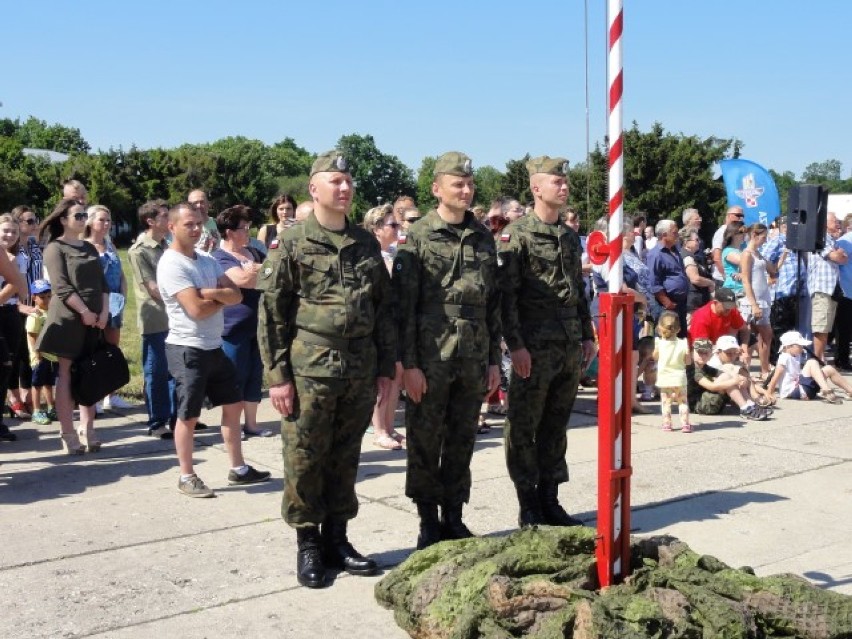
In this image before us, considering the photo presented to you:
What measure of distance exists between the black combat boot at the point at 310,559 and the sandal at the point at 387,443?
3.00 meters

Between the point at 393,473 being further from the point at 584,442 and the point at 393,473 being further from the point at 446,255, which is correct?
the point at 446,255

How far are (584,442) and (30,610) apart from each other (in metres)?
4.82

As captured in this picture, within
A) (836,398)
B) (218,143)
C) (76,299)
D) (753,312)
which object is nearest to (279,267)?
(76,299)

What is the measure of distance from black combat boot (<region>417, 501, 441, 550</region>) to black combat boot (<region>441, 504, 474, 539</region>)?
5 cm

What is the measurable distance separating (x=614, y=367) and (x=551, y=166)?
180 cm

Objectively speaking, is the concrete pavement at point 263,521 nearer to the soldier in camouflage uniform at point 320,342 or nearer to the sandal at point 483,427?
the sandal at point 483,427

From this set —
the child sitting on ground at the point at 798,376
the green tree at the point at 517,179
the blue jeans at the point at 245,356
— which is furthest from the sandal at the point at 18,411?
the green tree at the point at 517,179

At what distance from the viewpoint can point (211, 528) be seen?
18.8 feet

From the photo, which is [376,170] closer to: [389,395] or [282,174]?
[282,174]

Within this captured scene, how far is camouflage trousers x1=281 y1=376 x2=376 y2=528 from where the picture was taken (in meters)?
4.76

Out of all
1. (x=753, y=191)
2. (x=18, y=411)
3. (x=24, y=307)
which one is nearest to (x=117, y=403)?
(x=18, y=411)

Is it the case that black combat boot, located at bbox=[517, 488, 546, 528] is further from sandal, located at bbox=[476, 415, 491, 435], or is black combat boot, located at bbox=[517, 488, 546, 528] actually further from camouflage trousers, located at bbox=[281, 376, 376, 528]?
sandal, located at bbox=[476, 415, 491, 435]

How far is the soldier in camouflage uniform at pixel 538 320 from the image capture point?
5527 mm

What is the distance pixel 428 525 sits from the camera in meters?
5.25
